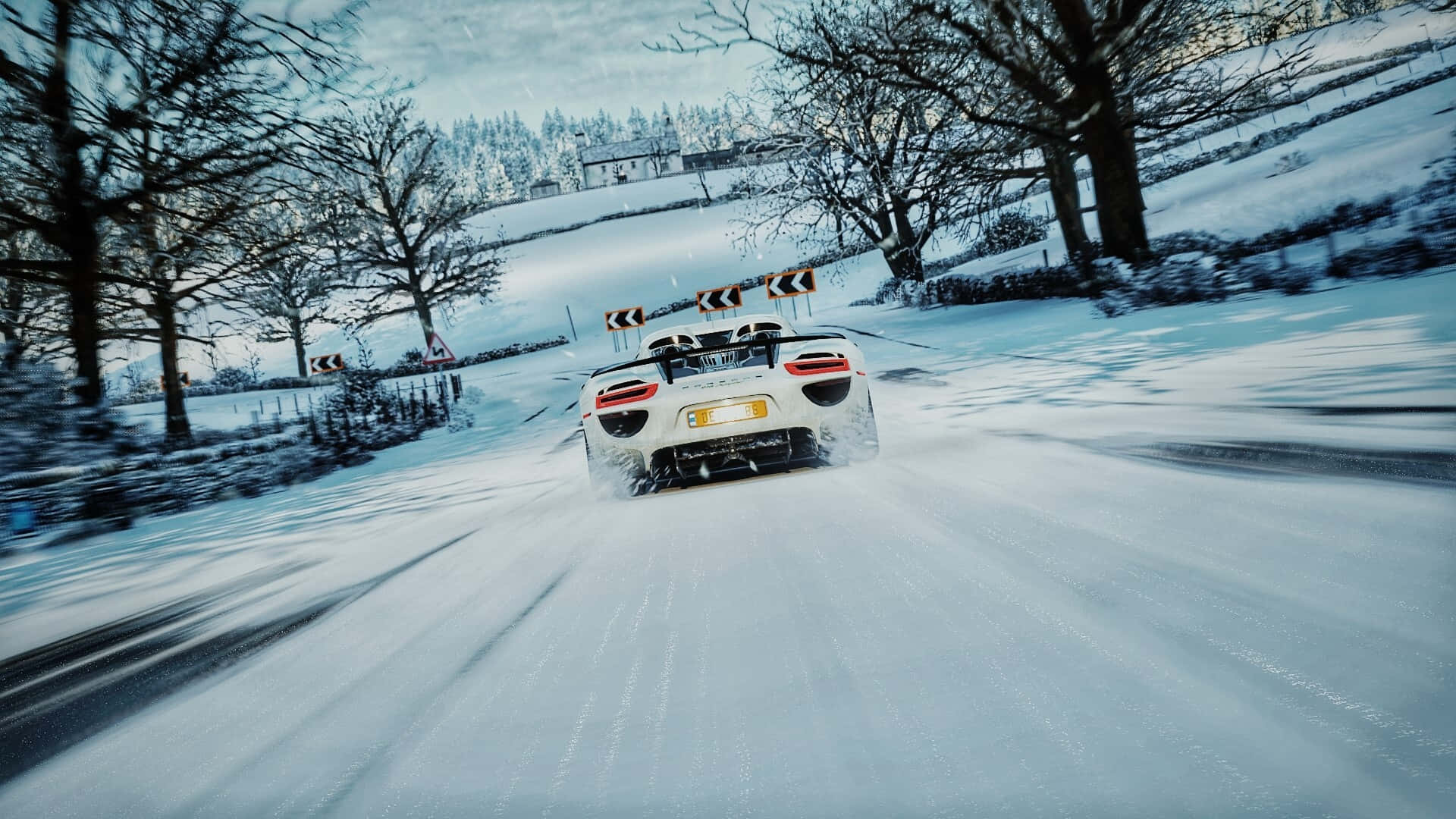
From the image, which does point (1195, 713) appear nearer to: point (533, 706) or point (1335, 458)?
point (533, 706)

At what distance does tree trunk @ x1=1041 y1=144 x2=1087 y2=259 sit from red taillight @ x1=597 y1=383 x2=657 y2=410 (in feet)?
47.5

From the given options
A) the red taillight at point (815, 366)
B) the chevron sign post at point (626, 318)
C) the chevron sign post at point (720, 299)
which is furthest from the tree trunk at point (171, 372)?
the chevron sign post at point (720, 299)

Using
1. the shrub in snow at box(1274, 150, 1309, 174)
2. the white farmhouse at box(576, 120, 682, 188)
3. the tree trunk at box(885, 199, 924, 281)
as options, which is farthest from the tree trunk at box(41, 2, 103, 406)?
the white farmhouse at box(576, 120, 682, 188)

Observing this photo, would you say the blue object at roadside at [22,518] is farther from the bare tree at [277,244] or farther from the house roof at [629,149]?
the house roof at [629,149]

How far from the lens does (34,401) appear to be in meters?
7.12

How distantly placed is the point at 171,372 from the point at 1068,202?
18.6 m

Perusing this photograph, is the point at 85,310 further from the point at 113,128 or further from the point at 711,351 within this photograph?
the point at 711,351

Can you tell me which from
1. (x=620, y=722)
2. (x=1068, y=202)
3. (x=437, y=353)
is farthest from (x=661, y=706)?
(x=1068, y=202)

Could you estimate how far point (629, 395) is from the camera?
4816 millimetres

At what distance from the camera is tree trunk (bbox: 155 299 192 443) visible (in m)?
10.2

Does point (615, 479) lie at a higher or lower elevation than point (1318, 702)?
higher

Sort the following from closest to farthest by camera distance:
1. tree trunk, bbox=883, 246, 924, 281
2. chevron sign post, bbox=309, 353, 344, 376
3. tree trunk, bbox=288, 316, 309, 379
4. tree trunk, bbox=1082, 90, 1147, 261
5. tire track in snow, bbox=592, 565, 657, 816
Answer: tire track in snow, bbox=592, 565, 657, 816
tree trunk, bbox=1082, 90, 1147, 261
chevron sign post, bbox=309, 353, 344, 376
tree trunk, bbox=883, 246, 924, 281
tree trunk, bbox=288, 316, 309, 379

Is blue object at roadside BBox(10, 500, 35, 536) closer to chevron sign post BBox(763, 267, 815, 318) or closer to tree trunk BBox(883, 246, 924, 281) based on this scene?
chevron sign post BBox(763, 267, 815, 318)

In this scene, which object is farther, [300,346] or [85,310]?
[300,346]
